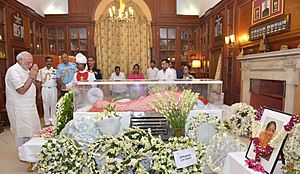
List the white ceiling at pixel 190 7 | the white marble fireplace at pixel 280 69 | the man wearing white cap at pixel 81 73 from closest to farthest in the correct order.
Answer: the man wearing white cap at pixel 81 73
the white marble fireplace at pixel 280 69
the white ceiling at pixel 190 7

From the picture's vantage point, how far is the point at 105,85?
7.84 ft

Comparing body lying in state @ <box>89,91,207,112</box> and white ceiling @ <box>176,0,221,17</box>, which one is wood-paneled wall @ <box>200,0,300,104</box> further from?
body lying in state @ <box>89,91,207,112</box>

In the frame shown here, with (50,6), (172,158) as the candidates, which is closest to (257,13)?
(172,158)

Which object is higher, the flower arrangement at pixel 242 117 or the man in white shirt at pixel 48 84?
the man in white shirt at pixel 48 84

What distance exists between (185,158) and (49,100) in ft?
13.9

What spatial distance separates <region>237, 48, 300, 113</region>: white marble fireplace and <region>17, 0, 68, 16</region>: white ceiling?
593cm

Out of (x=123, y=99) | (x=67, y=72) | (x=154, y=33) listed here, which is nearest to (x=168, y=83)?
(x=123, y=99)

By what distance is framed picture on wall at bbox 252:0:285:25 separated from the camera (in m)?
3.91

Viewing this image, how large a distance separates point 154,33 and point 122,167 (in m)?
6.79

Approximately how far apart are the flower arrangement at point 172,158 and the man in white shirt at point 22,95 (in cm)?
227

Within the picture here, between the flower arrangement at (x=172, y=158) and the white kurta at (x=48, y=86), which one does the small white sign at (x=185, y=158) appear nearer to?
the flower arrangement at (x=172, y=158)

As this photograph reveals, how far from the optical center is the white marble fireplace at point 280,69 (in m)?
3.31

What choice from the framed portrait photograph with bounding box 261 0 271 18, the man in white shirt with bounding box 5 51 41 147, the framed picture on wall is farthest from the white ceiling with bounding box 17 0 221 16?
the man in white shirt with bounding box 5 51 41 147

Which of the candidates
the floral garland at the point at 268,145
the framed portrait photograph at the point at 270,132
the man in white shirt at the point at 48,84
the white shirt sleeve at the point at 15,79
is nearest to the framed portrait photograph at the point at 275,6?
the framed portrait photograph at the point at 270,132
